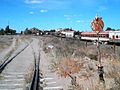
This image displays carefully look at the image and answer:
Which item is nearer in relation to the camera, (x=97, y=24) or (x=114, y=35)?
(x=97, y=24)

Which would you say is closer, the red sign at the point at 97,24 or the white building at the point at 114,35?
the red sign at the point at 97,24

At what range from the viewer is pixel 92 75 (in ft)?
53.1

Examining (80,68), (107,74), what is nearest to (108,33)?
(80,68)

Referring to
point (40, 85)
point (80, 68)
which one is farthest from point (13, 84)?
point (80, 68)

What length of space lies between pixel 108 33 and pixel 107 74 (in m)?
48.3

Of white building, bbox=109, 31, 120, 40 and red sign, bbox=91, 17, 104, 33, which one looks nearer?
red sign, bbox=91, 17, 104, 33

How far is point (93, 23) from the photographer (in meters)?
14.4

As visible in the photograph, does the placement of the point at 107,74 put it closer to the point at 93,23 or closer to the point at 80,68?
the point at 93,23

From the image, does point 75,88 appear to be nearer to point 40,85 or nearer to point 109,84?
point 109,84

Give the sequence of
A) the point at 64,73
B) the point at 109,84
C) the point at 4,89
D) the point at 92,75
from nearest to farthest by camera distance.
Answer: the point at 109,84 → the point at 4,89 → the point at 92,75 → the point at 64,73

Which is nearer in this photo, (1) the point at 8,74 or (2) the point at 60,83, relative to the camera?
(2) the point at 60,83

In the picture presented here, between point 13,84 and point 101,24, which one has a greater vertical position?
point 101,24

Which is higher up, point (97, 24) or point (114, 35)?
point (97, 24)

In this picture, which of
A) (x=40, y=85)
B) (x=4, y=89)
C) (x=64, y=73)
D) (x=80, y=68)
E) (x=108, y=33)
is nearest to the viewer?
(x=4, y=89)
